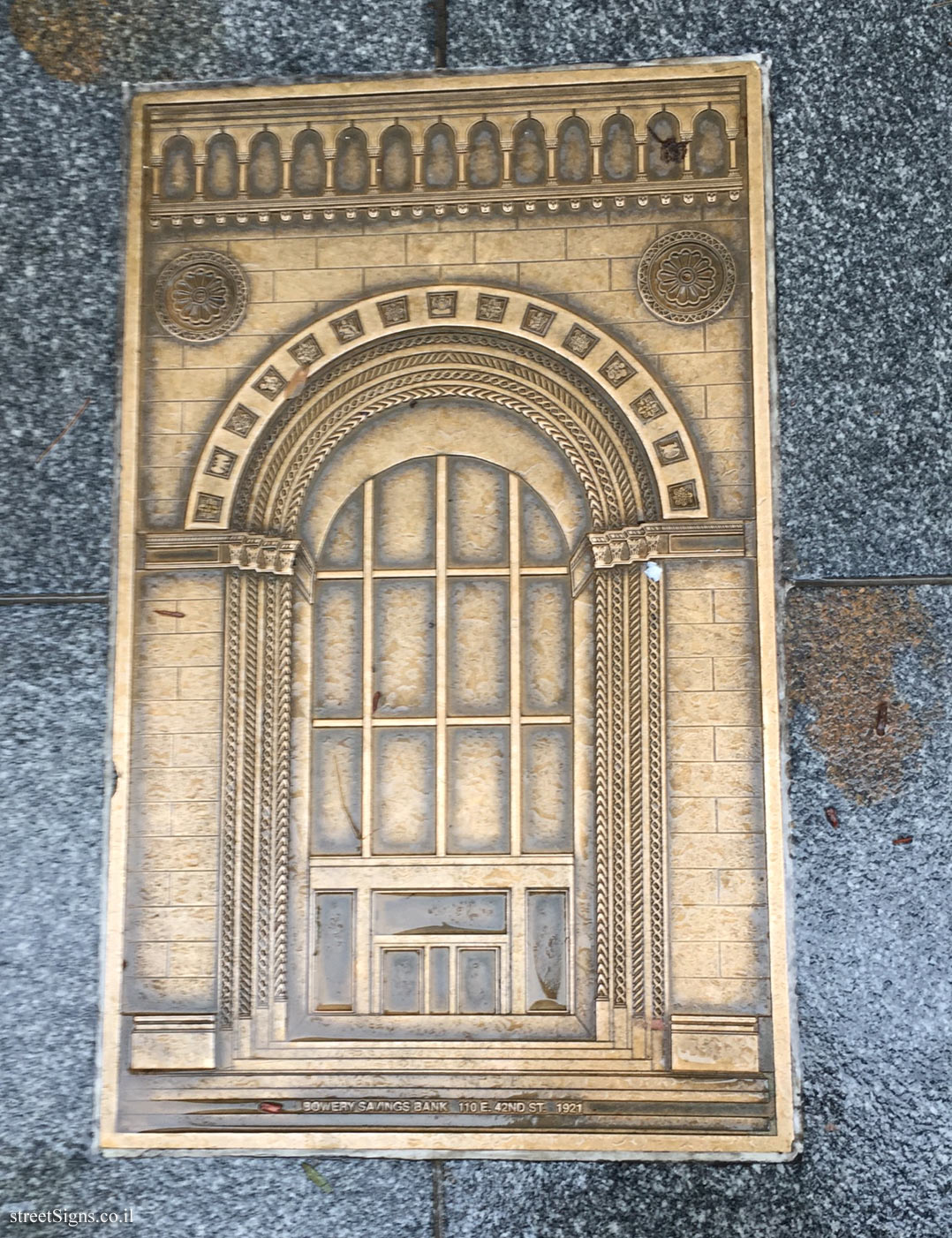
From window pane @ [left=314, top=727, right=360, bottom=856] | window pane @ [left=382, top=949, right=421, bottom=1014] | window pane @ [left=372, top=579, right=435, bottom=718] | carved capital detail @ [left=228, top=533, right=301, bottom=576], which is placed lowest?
window pane @ [left=382, top=949, right=421, bottom=1014]

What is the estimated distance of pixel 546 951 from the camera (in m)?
3.32

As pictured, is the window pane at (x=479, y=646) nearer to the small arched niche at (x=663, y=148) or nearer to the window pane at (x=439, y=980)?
the window pane at (x=439, y=980)

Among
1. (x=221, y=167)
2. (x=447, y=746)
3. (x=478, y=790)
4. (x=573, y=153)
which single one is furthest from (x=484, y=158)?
(x=478, y=790)

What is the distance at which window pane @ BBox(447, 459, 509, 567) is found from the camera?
3.50m

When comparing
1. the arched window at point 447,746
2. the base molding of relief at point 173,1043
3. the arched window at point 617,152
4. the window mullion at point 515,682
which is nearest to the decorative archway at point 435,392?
the arched window at point 447,746

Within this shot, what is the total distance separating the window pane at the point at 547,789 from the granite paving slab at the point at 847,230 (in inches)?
32.3

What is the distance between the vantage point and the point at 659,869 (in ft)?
10.8

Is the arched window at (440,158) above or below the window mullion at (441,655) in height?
above

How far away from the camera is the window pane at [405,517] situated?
11.5 feet

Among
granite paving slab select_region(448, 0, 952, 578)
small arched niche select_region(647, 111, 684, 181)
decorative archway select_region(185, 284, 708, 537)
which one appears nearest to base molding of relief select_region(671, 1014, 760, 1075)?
granite paving slab select_region(448, 0, 952, 578)

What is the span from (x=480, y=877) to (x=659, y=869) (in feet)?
1.62

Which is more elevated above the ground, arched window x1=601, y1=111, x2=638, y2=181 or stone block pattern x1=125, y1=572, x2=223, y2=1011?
arched window x1=601, y1=111, x2=638, y2=181

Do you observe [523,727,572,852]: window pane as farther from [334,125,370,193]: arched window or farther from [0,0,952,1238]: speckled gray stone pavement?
[334,125,370,193]: arched window

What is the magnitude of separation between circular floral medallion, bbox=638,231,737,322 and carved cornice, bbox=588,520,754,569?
23.7 inches
